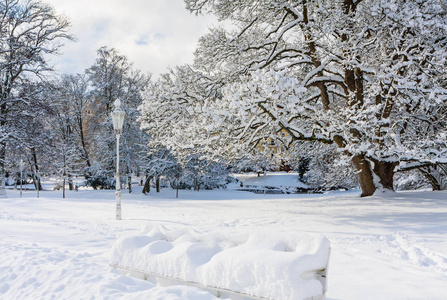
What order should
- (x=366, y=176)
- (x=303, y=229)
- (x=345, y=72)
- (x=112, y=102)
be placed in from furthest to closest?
(x=112, y=102) < (x=366, y=176) < (x=345, y=72) < (x=303, y=229)

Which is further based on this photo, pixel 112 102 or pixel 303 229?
pixel 112 102

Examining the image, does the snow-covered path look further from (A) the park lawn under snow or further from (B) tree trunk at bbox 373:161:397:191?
(B) tree trunk at bbox 373:161:397:191

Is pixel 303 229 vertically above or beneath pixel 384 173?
beneath

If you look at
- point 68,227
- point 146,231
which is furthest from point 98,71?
point 146,231

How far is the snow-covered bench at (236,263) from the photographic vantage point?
132 inches

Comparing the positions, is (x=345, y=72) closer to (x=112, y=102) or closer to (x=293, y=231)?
(x=293, y=231)

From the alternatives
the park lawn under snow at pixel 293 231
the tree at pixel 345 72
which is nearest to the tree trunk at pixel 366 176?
the tree at pixel 345 72

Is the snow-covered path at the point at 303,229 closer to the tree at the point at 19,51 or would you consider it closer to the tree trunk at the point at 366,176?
the tree trunk at the point at 366,176

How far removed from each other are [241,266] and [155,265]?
4.19 feet

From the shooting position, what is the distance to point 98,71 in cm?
3334

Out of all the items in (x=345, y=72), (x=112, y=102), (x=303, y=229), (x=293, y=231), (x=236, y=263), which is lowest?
(x=303, y=229)

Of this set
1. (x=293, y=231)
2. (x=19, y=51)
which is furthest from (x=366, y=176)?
(x=19, y=51)

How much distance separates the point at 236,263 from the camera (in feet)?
12.0

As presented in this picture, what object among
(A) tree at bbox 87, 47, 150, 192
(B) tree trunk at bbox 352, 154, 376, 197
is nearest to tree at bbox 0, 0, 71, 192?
(A) tree at bbox 87, 47, 150, 192
